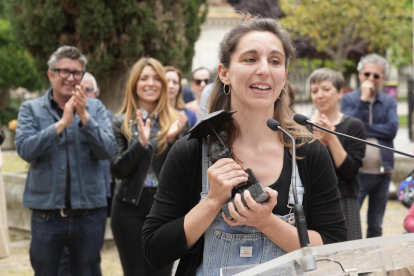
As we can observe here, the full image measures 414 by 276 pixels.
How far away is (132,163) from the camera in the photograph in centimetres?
525

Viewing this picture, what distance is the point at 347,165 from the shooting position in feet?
17.6

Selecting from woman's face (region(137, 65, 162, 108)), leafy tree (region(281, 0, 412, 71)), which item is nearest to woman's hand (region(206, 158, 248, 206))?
woman's face (region(137, 65, 162, 108))

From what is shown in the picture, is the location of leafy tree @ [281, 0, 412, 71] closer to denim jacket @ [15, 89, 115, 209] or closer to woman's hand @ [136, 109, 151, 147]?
woman's hand @ [136, 109, 151, 147]

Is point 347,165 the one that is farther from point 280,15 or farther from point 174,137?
point 280,15

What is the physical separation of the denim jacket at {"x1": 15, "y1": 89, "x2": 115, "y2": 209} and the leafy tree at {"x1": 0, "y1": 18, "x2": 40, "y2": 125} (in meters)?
19.6

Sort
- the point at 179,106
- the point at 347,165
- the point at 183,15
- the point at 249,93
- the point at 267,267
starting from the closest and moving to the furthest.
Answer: the point at 267,267 → the point at 249,93 → the point at 347,165 → the point at 179,106 → the point at 183,15

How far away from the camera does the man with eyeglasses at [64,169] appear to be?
15.7 ft

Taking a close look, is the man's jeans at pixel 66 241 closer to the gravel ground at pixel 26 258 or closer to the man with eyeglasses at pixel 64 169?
the man with eyeglasses at pixel 64 169

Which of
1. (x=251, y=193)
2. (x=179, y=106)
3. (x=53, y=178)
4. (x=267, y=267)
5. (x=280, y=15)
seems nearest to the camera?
(x=267, y=267)

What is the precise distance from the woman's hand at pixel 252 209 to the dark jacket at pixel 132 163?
2.90 meters

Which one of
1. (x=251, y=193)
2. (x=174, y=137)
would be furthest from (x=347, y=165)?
(x=251, y=193)

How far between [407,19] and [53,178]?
29.6 metres

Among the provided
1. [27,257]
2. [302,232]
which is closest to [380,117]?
[27,257]

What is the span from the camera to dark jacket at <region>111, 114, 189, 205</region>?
17.2 feet
